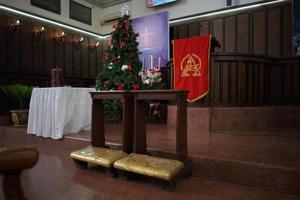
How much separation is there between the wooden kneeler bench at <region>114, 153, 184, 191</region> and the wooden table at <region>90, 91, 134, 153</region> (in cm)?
38

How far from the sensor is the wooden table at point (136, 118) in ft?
7.96

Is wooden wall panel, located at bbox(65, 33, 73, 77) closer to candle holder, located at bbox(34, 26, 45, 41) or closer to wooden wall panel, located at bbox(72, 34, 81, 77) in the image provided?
wooden wall panel, located at bbox(72, 34, 81, 77)

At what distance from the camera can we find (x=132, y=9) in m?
8.51

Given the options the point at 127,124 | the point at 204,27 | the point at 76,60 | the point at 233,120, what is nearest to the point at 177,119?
the point at 127,124

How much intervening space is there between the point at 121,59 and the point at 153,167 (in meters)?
3.40

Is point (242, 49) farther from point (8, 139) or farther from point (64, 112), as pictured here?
point (8, 139)

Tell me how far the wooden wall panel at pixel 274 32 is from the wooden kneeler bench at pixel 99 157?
5291mm

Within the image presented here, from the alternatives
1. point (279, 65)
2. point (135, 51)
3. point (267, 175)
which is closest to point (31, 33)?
point (135, 51)

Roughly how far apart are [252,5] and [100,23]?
17.6 ft

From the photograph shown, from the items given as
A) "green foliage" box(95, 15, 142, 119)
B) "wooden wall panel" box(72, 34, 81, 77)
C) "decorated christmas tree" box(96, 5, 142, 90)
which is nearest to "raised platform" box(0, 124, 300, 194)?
"green foliage" box(95, 15, 142, 119)

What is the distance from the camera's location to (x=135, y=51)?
526 centimetres

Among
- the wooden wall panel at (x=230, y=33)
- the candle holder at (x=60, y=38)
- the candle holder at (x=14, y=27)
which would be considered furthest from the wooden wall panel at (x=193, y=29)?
the candle holder at (x=14, y=27)

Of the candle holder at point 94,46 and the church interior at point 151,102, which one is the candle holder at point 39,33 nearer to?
the church interior at point 151,102

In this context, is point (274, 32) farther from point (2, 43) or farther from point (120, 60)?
point (2, 43)
